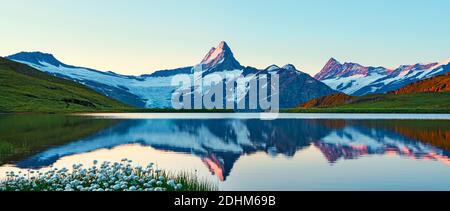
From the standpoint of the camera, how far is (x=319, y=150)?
60281 mm

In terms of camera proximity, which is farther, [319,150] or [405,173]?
[319,150]

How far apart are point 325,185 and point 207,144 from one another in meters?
37.2
